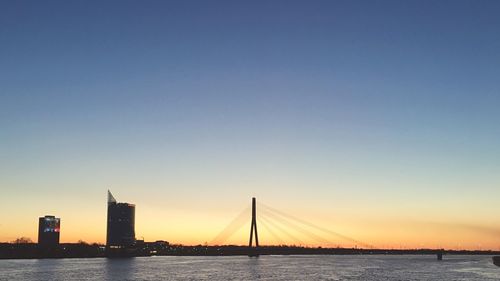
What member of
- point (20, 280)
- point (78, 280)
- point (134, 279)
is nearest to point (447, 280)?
point (134, 279)

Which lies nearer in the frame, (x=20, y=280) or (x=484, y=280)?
(x=20, y=280)

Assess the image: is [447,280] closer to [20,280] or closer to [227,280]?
[227,280]

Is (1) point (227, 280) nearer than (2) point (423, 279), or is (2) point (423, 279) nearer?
(1) point (227, 280)

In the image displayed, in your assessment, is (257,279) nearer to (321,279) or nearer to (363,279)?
(321,279)

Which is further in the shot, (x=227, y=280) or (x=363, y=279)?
(x=363, y=279)

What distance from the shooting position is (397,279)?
97250 mm

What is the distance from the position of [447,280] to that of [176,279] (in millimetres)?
45733

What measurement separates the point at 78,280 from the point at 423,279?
58.0 m

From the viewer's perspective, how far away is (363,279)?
A: 98812mm

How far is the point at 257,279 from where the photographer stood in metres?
94.6

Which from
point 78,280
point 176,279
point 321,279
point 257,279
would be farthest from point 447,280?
point 78,280

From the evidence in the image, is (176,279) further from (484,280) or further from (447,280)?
(484,280)

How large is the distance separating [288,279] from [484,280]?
1335 inches

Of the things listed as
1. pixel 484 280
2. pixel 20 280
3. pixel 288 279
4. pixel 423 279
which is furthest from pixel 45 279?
pixel 484 280
